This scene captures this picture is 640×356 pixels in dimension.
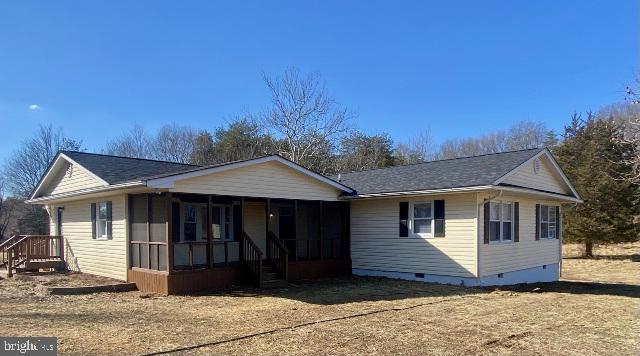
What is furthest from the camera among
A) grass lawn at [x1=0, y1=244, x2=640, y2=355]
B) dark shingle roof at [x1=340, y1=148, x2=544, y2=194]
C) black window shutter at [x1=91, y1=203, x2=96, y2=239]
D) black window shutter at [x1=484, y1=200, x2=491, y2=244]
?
black window shutter at [x1=91, y1=203, x2=96, y2=239]

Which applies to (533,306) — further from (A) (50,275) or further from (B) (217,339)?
(A) (50,275)

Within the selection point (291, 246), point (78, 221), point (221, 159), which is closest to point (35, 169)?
point (221, 159)

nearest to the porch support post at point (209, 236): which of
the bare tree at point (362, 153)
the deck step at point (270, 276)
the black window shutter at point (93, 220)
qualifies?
the deck step at point (270, 276)

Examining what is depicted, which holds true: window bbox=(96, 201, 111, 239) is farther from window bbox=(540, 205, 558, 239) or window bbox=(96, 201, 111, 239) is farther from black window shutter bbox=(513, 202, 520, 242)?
window bbox=(540, 205, 558, 239)

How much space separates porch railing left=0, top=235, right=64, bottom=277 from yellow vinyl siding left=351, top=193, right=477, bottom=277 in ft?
34.2

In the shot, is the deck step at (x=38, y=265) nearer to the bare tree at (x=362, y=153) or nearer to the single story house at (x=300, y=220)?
the single story house at (x=300, y=220)

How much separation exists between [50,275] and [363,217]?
1004 centimetres

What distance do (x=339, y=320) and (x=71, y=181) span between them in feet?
39.9

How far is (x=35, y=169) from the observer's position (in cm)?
4366

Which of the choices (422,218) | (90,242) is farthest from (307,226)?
(90,242)

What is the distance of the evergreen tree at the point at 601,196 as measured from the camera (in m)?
24.7

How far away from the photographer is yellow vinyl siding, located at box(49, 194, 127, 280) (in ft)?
46.8

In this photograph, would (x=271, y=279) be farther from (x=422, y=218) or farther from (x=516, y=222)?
(x=516, y=222)


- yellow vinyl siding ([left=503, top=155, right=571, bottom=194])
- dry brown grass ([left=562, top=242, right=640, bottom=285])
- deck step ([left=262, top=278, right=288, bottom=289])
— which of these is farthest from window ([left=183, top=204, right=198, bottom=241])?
dry brown grass ([left=562, top=242, right=640, bottom=285])
